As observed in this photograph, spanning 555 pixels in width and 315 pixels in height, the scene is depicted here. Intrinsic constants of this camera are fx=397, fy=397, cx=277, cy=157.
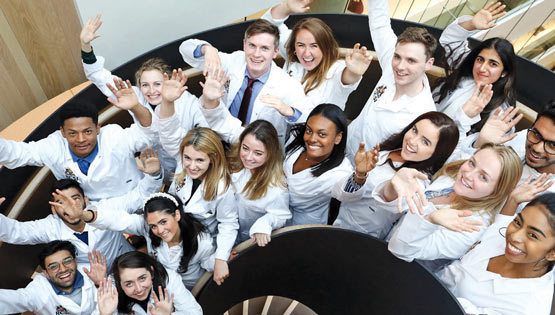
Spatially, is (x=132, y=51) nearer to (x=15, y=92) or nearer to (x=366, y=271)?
(x=15, y=92)

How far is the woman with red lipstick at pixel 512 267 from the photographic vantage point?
207 cm

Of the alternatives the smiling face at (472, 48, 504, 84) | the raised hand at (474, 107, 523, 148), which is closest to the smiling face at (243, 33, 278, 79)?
the smiling face at (472, 48, 504, 84)

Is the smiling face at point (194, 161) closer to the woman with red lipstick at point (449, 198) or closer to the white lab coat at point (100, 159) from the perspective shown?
the white lab coat at point (100, 159)

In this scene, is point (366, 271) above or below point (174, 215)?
below

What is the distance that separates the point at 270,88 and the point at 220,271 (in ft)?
4.57

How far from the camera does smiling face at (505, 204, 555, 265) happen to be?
2.04 m

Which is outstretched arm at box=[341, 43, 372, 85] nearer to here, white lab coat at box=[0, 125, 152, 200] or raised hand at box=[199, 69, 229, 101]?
raised hand at box=[199, 69, 229, 101]

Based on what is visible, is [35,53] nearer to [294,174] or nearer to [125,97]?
[125,97]

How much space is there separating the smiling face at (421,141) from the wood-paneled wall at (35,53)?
2.92 m

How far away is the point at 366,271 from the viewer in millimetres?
2787

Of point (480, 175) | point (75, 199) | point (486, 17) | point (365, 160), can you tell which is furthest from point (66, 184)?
point (486, 17)

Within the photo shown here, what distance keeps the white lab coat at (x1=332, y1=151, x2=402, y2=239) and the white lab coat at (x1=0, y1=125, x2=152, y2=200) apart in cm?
149

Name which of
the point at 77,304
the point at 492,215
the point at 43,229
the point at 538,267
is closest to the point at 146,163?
the point at 43,229

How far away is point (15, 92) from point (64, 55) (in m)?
0.53
